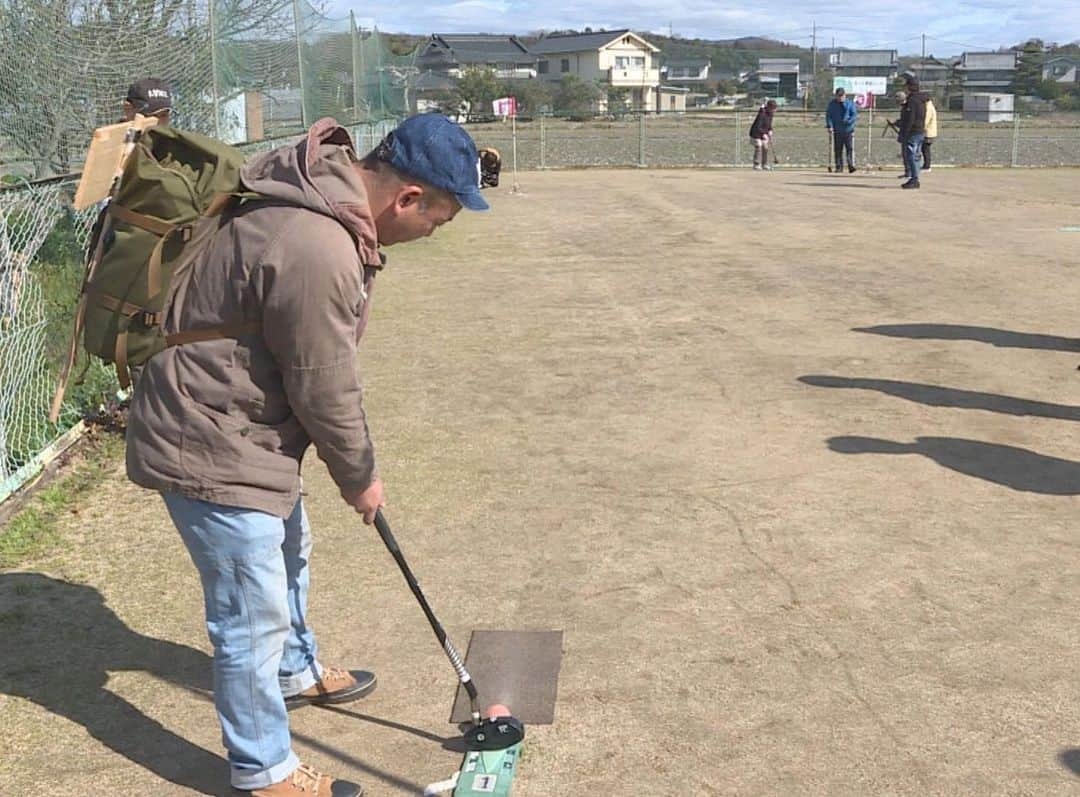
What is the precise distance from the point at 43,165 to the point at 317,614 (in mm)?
5277

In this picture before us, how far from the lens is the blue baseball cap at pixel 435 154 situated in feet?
8.80

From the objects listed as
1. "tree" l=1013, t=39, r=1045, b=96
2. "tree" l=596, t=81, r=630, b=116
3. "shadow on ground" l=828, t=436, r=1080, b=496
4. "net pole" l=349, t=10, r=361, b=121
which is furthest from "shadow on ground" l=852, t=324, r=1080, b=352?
"tree" l=1013, t=39, r=1045, b=96

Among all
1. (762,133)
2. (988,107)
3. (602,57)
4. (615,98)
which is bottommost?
(762,133)

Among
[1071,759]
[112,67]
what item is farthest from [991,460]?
[112,67]

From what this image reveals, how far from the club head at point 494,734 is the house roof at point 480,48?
83.9 m

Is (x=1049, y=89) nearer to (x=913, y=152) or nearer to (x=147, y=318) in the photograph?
(x=913, y=152)

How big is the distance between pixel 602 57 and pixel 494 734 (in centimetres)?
8947

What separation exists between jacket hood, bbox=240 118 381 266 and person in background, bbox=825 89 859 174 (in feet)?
69.4

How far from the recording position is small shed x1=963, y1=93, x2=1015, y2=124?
155 ft

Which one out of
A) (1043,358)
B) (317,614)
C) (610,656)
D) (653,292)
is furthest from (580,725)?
(653,292)

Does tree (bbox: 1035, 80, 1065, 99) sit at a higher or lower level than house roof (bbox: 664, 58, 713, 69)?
lower

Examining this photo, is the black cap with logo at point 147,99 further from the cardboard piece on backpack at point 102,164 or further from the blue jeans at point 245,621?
the blue jeans at point 245,621

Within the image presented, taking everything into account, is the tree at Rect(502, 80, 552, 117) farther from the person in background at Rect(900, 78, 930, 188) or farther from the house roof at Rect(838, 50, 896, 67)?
the house roof at Rect(838, 50, 896, 67)

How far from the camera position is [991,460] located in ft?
19.0
